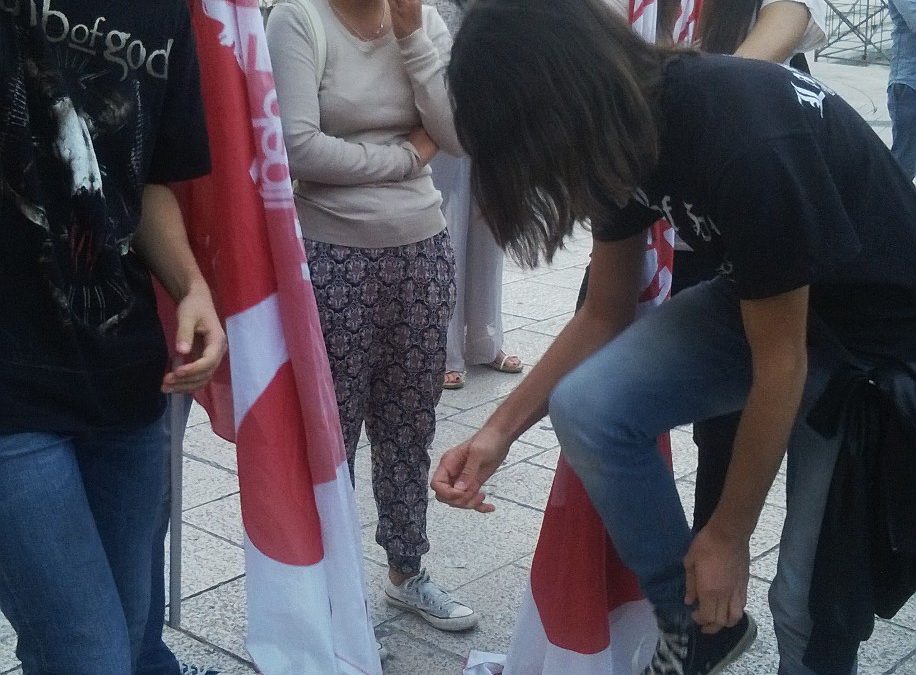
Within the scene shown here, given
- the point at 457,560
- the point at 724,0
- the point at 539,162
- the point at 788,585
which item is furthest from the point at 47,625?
the point at 724,0

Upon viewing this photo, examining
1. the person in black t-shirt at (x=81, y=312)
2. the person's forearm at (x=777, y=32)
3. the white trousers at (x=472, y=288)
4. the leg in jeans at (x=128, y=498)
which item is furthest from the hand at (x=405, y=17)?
the white trousers at (x=472, y=288)

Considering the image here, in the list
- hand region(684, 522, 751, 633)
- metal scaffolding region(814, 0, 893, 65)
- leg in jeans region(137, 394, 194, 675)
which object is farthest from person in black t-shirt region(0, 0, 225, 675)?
metal scaffolding region(814, 0, 893, 65)

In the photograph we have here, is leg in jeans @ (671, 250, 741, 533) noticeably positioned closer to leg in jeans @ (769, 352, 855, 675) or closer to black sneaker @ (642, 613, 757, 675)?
black sneaker @ (642, 613, 757, 675)

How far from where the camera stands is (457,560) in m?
3.50

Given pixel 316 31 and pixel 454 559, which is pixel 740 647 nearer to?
pixel 454 559

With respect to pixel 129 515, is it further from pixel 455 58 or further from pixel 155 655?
pixel 455 58

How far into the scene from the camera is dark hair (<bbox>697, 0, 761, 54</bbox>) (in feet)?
9.71

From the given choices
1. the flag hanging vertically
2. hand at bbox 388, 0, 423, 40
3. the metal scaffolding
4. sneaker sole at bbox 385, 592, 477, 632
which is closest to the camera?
the flag hanging vertically

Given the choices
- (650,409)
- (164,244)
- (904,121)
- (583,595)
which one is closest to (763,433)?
(650,409)

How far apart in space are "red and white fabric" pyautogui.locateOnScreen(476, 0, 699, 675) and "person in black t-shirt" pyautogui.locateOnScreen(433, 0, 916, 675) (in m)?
0.18

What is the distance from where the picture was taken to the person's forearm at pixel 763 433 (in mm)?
1930

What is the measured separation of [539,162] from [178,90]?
0.60m

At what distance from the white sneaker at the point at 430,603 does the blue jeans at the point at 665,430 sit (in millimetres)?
943

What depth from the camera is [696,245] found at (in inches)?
79.1
